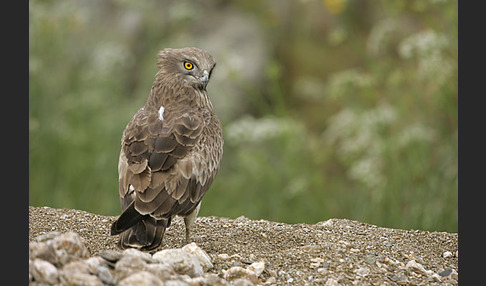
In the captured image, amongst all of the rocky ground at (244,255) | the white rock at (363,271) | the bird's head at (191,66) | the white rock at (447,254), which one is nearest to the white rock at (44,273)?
the rocky ground at (244,255)

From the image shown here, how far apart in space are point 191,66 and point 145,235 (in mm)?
1946

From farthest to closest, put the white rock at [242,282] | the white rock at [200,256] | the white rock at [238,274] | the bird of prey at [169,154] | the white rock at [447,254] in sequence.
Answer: the white rock at [447,254]
the bird of prey at [169,154]
the white rock at [200,256]
the white rock at [238,274]
the white rock at [242,282]

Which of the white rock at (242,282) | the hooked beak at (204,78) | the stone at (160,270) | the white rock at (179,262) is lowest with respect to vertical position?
the stone at (160,270)

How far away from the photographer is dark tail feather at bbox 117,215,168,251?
522 cm

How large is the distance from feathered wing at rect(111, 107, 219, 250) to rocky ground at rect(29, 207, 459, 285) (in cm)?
22

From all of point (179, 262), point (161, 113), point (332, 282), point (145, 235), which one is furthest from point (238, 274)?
point (161, 113)

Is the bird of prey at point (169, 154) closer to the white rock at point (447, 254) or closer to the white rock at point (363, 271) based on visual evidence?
the white rock at point (363, 271)

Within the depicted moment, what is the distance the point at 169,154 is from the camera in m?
5.68

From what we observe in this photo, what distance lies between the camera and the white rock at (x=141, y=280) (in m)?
4.02

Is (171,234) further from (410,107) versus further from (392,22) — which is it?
(410,107)

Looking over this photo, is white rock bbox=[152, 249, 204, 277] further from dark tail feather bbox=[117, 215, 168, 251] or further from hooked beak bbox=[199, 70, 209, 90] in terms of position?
hooked beak bbox=[199, 70, 209, 90]

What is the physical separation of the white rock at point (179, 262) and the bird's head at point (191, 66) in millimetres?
2256

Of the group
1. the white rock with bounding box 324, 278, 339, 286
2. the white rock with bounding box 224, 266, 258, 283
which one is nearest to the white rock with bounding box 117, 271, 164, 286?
the white rock with bounding box 224, 266, 258, 283

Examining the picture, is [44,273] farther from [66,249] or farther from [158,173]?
[158,173]
